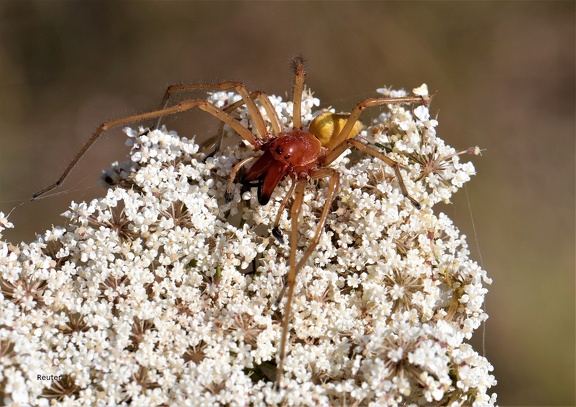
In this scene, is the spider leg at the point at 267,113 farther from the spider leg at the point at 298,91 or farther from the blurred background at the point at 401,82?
the blurred background at the point at 401,82

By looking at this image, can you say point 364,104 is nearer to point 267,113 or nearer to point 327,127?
point 327,127

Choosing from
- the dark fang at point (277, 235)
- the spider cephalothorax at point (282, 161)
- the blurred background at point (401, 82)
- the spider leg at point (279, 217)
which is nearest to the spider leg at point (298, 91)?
the spider cephalothorax at point (282, 161)

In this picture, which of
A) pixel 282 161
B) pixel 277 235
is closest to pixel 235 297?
pixel 277 235

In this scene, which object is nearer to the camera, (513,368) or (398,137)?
(398,137)

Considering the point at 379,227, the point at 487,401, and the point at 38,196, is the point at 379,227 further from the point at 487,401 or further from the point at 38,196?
the point at 38,196

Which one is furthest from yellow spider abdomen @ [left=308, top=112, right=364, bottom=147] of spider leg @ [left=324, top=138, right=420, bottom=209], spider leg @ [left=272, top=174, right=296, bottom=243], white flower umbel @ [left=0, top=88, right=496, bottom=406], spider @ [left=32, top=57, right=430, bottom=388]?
spider leg @ [left=272, top=174, right=296, bottom=243]

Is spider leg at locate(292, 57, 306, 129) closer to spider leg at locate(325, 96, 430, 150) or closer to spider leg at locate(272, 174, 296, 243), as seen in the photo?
spider leg at locate(325, 96, 430, 150)

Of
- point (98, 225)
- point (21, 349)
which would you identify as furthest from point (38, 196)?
point (21, 349)
